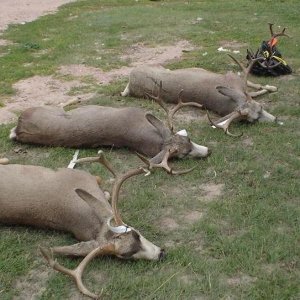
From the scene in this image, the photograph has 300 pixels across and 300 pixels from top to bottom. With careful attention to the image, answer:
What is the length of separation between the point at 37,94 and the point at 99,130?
2304 millimetres

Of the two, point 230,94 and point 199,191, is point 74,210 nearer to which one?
point 199,191

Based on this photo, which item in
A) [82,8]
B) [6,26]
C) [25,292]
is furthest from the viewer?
[82,8]

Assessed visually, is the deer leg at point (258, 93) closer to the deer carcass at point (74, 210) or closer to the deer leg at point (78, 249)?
the deer carcass at point (74, 210)

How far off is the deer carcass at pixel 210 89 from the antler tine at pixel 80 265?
288 cm

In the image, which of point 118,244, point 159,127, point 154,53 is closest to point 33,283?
point 118,244

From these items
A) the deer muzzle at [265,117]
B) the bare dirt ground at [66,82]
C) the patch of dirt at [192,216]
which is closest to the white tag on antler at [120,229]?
the patch of dirt at [192,216]

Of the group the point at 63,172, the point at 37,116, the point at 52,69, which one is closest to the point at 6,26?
the point at 52,69

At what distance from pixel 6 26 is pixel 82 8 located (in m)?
3.18

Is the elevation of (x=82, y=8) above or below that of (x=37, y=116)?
below

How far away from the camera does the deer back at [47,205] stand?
4.94 m

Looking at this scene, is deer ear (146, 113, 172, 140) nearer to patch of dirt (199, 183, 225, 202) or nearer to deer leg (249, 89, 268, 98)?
patch of dirt (199, 183, 225, 202)

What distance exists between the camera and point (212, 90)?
775 centimetres

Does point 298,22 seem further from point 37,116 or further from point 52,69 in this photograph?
point 37,116

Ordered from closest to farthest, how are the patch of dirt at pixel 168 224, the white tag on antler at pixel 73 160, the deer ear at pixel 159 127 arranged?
the patch of dirt at pixel 168 224, the white tag on antler at pixel 73 160, the deer ear at pixel 159 127
